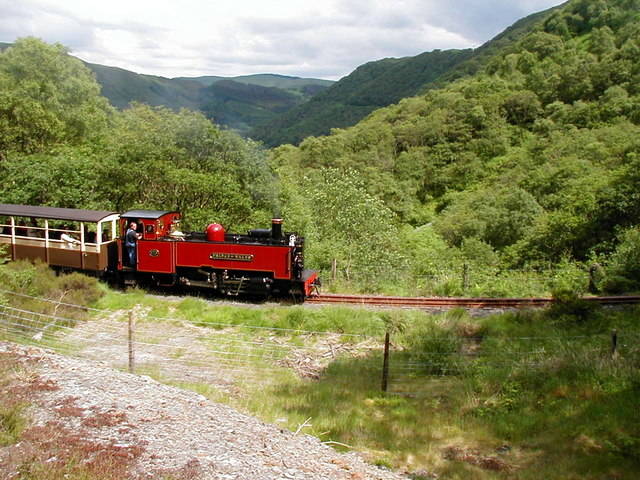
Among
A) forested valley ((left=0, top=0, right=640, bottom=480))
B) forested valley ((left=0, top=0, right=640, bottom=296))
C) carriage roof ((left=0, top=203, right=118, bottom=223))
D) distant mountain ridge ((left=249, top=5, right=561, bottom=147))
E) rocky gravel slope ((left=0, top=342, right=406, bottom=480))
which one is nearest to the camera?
rocky gravel slope ((left=0, top=342, right=406, bottom=480))

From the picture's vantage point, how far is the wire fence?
10.2 meters

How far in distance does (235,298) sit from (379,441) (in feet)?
29.7

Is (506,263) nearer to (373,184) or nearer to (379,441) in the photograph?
(379,441)

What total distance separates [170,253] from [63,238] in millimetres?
3592

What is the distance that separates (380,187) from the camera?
1892 inches

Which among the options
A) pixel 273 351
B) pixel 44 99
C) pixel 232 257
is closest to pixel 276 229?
pixel 232 257

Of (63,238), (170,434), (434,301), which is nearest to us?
(170,434)

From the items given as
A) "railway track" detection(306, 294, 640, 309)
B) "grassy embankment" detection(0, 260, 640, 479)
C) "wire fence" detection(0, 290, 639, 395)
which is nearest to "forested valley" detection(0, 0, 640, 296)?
"railway track" detection(306, 294, 640, 309)

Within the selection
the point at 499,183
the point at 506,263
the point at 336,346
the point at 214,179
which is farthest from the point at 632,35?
the point at 336,346

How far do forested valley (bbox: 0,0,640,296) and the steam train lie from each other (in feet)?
9.35

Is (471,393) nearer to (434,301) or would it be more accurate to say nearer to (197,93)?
(434,301)

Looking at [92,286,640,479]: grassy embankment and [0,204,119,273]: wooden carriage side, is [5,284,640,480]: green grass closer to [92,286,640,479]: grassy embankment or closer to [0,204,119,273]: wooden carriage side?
[92,286,640,479]: grassy embankment

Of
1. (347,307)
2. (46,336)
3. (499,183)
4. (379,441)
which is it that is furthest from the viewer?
(499,183)

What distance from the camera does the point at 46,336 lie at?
11789 millimetres
